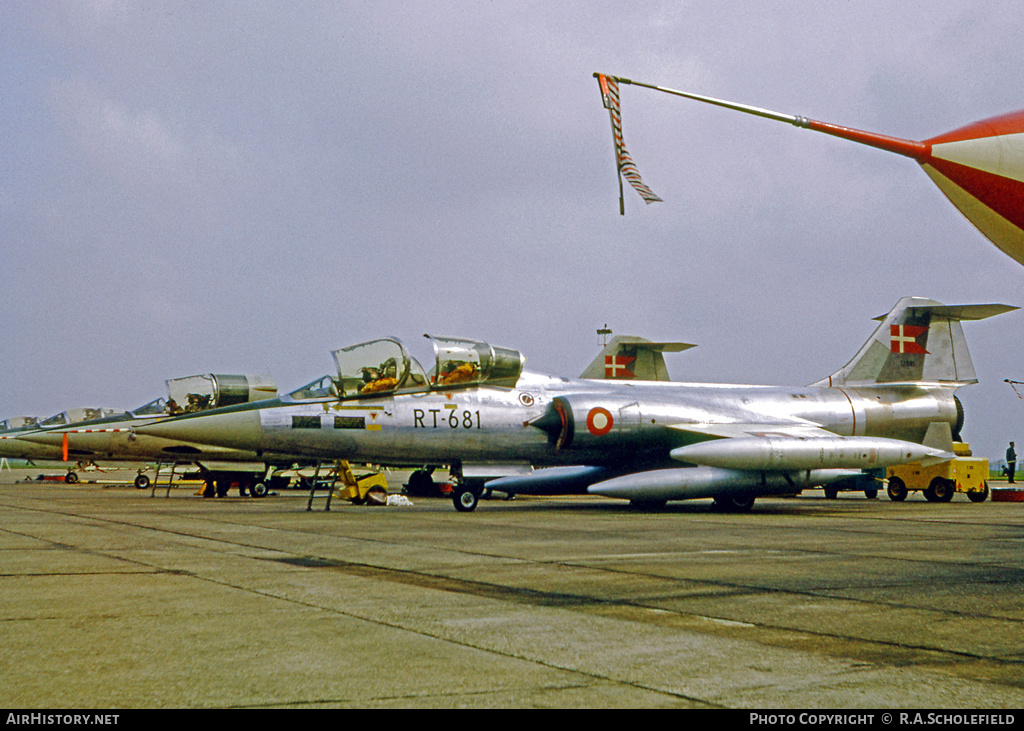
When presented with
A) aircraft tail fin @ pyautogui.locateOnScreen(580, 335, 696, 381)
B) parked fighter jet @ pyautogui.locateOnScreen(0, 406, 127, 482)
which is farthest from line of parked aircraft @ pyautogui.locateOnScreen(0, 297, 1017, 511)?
parked fighter jet @ pyautogui.locateOnScreen(0, 406, 127, 482)

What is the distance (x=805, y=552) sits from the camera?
28.1 ft

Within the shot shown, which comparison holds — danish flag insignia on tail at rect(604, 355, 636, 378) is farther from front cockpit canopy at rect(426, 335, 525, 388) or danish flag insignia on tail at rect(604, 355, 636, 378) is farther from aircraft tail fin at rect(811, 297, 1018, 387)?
front cockpit canopy at rect(426, 335, 525, 388)

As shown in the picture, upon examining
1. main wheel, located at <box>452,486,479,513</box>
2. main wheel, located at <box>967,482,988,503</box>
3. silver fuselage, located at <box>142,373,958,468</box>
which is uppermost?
silver fuselage, located at <box>142,373,958,468</box>

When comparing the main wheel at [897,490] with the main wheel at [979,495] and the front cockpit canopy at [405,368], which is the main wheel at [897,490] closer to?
the main wheel at [979,495]

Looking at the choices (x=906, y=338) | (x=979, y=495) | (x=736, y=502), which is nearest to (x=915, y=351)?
(x=906, y=338)

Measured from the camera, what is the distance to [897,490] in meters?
21.2

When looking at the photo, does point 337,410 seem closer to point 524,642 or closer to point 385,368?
point 385,368

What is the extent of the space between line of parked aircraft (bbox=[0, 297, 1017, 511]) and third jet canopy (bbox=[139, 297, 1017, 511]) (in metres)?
0.02

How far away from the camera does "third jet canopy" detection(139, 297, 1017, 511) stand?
14852mm

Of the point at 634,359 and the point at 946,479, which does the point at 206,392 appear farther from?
the point at 946,479

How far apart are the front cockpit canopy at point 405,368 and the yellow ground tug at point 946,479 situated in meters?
10.2

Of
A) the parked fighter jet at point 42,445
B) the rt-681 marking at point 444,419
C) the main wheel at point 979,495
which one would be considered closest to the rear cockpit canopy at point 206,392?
the parked fighter jet at point 42,445

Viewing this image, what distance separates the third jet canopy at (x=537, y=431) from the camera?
1485cm
